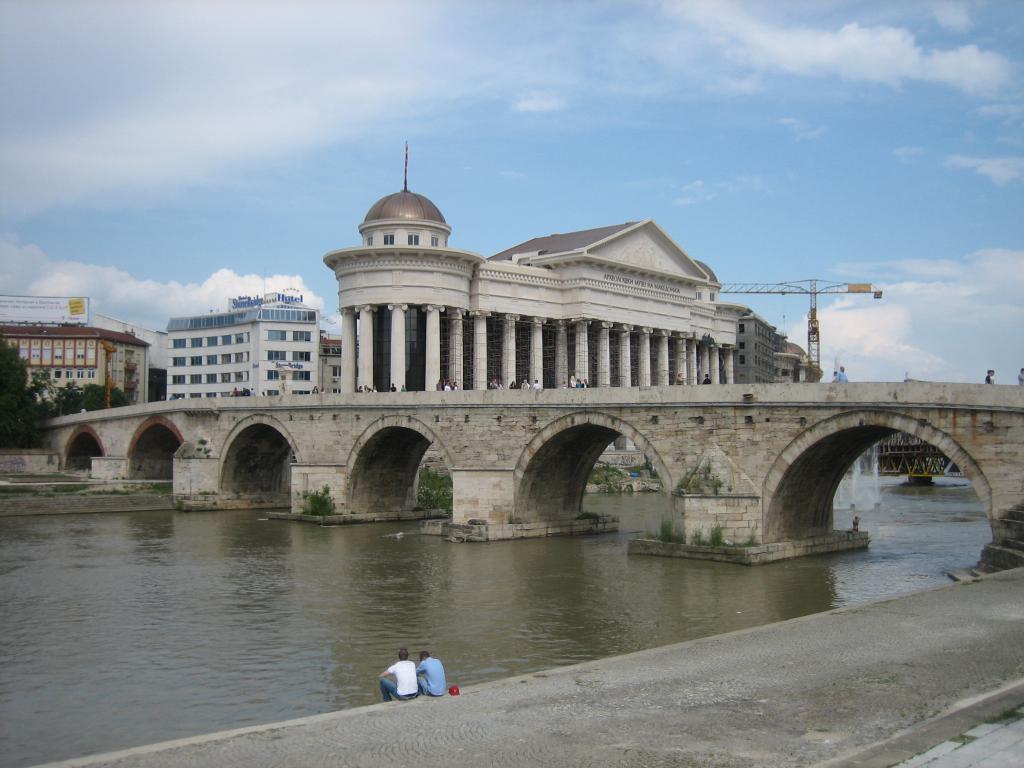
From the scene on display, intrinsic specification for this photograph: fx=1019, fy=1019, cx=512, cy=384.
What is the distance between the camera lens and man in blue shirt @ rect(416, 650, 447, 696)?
9.90 m

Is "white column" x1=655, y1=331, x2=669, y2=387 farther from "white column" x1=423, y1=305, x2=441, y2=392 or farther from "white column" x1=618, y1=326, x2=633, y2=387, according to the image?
"white column" x1=423, y1=305, x2=441, y2=392

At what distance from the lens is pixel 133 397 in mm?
80250

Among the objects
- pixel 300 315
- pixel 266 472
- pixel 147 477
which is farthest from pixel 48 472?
pixel 300 315

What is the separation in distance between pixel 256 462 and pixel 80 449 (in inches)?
748

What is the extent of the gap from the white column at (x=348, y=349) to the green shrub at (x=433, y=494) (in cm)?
1199

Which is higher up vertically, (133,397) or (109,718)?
(133,397)

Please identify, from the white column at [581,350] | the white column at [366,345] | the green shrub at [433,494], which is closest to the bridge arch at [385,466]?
the green shrub at [433,494]

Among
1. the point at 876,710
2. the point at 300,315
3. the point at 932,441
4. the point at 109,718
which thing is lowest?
the point at 109,718

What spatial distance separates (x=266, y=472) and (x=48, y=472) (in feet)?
59.6

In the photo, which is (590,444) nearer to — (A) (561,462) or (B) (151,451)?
(A) (561,462)

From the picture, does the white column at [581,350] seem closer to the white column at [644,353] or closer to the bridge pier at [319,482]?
the white column at [644,353]

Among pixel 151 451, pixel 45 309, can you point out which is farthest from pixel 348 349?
pixel 45 309

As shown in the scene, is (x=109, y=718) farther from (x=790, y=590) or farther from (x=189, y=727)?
(x=790, y=590)

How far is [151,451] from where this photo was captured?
44.1 meters
